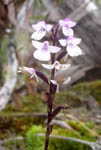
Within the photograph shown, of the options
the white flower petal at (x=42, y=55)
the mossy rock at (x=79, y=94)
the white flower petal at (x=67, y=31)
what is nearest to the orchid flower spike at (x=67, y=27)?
the white flower petal at (x=67, y=31)

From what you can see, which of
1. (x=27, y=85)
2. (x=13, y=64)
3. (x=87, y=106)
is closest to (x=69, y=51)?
(x=13, y=64)

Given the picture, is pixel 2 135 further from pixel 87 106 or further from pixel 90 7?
pixel 90 7

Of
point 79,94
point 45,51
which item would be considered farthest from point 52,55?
point 79,94

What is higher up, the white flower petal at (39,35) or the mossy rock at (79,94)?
the white flower petal at (39,35)

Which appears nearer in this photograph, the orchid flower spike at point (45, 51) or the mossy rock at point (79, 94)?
the orchid flower spike at point (45, 51)

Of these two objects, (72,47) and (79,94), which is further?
(79,94)

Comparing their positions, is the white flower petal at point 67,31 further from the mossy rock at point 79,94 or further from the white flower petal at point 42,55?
the mossy rock at point 79,94

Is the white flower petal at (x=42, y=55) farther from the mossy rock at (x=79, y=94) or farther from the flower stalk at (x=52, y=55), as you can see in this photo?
the mossy rock at (x=79, y=94)

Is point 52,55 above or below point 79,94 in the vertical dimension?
above

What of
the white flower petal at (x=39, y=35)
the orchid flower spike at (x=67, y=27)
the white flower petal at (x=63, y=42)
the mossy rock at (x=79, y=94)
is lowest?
the mossy rock at (x=79, y=94)

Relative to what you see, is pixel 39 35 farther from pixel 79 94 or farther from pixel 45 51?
pixel 79 94

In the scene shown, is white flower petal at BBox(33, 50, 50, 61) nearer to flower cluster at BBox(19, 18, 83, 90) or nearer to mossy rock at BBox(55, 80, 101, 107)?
flower cluster at BBox(19, 18, 83, 90)
